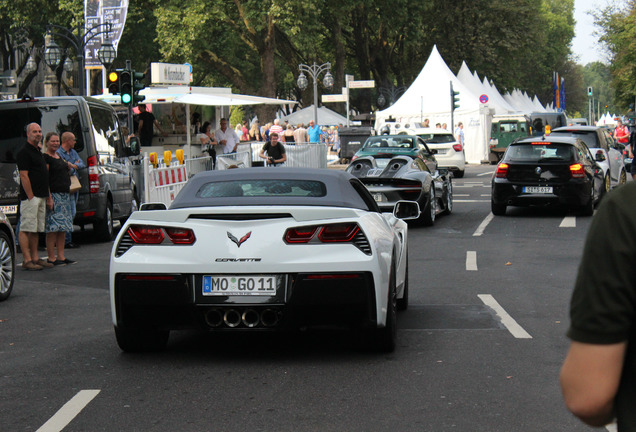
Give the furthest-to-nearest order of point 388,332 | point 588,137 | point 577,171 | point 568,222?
point 588,137
point 577,171
point 568,222
point 388,332

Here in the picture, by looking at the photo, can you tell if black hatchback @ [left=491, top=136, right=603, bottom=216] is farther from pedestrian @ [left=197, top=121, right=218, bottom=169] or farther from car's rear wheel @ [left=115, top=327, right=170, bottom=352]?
car's rear wheel @ [left=115, top=327, right=170, bottom=352]

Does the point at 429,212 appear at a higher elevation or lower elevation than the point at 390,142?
lower

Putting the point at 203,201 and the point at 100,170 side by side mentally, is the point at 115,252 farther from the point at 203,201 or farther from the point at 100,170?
the point at 100,170

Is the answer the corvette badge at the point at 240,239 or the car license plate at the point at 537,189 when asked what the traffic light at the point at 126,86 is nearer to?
the car license plate at the point at 537,189

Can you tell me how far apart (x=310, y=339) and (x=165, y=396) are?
2060mm

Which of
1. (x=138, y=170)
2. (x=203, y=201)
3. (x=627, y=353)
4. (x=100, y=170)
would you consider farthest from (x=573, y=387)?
(x=138, y=170)

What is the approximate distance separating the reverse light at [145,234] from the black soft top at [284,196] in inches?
23.5

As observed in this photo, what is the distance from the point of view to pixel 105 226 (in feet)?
56.5

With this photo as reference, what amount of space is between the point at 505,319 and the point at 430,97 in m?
39.6

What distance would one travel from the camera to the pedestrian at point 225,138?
29.5 m

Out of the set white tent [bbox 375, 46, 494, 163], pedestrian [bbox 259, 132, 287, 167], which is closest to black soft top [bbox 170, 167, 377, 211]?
pedestrian [bbox 259, 132, 287, 167]

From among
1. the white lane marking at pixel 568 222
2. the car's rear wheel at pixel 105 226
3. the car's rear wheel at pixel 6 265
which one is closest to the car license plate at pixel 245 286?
the car's rear wheel at pixel 6 265

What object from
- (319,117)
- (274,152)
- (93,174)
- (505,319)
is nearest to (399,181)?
(93,174)

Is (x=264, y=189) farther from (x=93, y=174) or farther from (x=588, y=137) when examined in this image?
(x=588, y=137)
